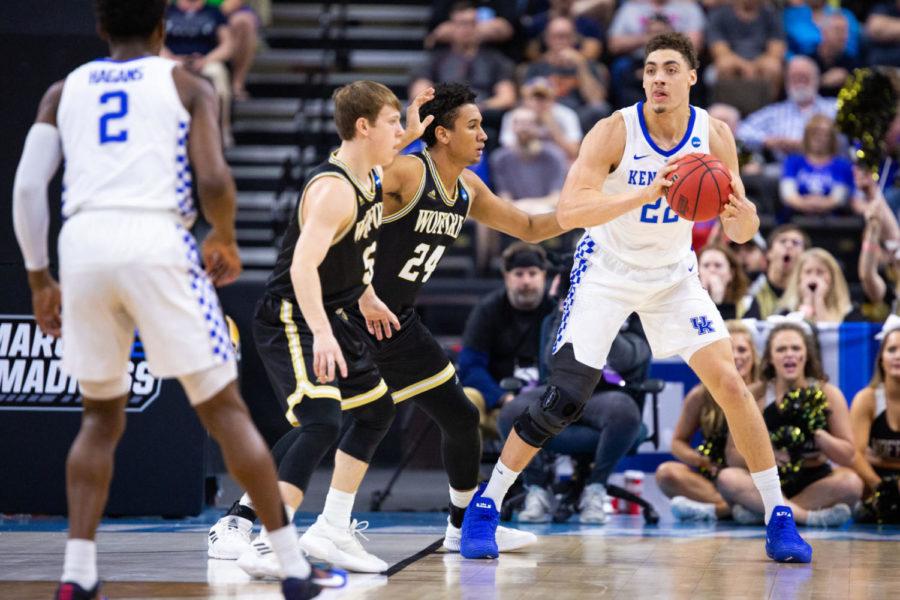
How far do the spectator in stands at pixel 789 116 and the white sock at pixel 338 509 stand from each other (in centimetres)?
694

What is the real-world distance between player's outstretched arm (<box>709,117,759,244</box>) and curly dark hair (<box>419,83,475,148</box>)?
109cm

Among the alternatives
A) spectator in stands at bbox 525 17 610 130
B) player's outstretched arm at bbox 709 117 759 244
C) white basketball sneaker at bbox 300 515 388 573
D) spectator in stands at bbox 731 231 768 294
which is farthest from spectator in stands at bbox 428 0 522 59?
white basketball sneaker at bbox 300 515 388 573

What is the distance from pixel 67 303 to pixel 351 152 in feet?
4.91

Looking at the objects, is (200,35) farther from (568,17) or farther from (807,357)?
(807,357)

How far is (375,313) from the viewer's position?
5.55 meters

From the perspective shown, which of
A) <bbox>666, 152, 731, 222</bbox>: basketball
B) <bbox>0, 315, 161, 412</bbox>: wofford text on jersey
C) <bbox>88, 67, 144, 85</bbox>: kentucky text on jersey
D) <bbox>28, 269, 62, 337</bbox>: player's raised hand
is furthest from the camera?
<bbox>0, 315, 161, 412</bbox>: wofford text on jersey

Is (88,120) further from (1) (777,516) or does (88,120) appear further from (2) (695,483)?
(2) (695,483)

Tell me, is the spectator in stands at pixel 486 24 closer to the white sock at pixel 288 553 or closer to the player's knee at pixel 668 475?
the player's knee at pixel 668 475

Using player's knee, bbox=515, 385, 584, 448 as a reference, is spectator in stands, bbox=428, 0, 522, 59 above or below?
above

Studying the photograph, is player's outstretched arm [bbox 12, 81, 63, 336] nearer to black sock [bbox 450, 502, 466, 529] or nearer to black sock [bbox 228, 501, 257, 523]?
black sock [bbox 228, 501, 257, 523]

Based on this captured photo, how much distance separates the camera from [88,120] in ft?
13.6

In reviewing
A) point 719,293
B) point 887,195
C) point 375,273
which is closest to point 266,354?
point 375,273

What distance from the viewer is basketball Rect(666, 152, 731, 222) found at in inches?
205

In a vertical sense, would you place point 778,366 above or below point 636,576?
above
